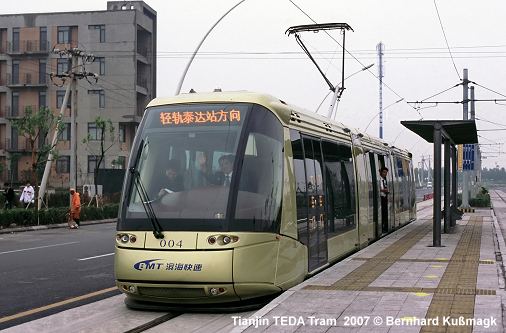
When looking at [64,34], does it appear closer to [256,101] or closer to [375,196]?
[375,196]

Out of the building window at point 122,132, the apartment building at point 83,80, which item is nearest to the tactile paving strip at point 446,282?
the apartment building at point 83,80

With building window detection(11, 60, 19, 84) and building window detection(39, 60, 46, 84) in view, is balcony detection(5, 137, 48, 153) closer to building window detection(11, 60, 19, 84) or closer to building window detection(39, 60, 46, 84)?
building window detection(11, 60, 19, 84)

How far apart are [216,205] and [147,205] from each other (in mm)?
931

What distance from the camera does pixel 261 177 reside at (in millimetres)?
8273

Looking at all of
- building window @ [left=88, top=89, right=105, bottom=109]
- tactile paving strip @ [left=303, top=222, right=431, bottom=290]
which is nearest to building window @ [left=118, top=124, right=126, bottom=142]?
building window @ [left=88, top=89, right=105, bottom=109]

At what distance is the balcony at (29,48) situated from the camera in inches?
2451

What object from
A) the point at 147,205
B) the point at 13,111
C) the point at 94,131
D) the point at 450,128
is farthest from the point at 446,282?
the point at 13,111

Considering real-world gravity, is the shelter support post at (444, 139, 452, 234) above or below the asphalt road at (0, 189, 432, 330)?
above

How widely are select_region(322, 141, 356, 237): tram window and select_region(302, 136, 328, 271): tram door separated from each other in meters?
0.45

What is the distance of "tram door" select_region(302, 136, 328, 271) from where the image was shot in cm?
988

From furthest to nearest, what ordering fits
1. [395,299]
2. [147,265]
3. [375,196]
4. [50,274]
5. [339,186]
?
[375,196]
[339,186]
[50,274]
[147,265]
[395,299]

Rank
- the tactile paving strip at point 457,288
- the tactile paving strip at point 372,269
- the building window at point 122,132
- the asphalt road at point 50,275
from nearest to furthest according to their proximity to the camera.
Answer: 1. the tactile paving strip at point 457,288
2. the tactile paving strip at point 372,269
3. the asphalt road at point 50,275
4. the building window at point 122,132

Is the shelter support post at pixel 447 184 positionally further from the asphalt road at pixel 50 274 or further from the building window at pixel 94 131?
the building window at pixel 94 131

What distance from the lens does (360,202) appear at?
14.2 m
